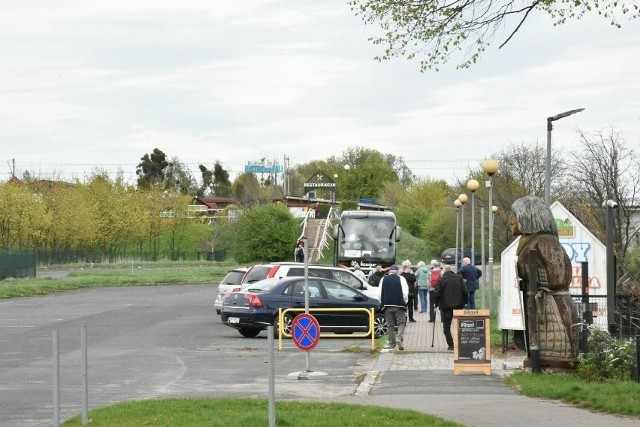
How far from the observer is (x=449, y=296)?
23.8 meters

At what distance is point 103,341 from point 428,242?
64.5 m

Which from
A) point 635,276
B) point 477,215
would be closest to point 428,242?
point 477,215

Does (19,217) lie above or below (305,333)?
above

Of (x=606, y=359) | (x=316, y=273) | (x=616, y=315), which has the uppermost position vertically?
(x=316, y=273)

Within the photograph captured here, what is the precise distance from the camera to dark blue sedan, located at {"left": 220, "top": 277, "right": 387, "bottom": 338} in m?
28.0

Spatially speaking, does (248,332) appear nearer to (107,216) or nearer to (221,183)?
(107,216)

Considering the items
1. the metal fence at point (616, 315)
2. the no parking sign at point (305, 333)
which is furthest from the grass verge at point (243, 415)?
the metal fence at point (616, 315)

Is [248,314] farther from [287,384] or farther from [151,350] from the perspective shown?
[287,384]

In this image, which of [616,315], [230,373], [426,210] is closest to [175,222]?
[426,210]

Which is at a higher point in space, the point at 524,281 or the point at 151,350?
the point at 524,281

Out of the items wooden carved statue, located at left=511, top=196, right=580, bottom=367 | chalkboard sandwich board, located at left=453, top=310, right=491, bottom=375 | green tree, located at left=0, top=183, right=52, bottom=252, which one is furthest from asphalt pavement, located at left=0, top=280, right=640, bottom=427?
Answer: green tree, located at left=0, top=183, right=52, bottom=252

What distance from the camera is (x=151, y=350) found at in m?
24.7

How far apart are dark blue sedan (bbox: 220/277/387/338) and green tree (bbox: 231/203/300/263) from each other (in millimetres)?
45476

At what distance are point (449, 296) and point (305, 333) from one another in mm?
7023
